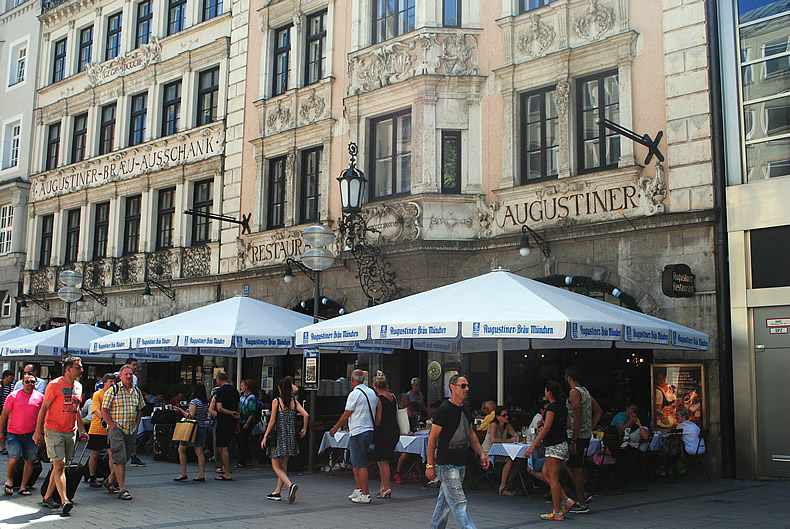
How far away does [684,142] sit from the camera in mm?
14727

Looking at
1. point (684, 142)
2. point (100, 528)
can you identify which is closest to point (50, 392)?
point (100, 528)

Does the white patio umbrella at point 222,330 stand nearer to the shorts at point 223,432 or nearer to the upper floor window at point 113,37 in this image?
the shorts at point 223,432

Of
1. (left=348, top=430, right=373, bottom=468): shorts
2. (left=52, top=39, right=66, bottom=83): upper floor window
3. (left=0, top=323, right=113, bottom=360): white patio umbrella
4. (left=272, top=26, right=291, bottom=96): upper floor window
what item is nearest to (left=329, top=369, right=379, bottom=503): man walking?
(left=348, top=430, right=373, bottom=468): shorts

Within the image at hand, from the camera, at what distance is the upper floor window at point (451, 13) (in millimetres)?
18375

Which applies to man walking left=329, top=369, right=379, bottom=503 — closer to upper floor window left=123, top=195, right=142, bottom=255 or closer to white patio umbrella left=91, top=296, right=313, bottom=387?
white patio umbrella left=91, top=296, right=313, bottom=387

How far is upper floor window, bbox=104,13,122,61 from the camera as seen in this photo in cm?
2842

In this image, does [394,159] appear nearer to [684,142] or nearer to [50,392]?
[684,142]

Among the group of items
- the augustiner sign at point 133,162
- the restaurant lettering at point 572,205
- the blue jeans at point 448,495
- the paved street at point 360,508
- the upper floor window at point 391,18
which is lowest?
the paved street at point 360,508

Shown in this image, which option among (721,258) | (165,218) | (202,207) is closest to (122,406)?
(721,258)

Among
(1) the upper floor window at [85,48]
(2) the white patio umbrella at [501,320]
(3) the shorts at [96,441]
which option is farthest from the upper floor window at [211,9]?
(3) the shorts at [96,441]

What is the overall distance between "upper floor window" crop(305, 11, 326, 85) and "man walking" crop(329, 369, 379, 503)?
1169cm

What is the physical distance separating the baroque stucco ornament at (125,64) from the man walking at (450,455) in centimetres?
2097

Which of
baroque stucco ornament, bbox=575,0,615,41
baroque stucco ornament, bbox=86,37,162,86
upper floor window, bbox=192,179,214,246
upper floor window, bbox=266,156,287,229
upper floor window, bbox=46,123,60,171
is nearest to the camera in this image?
baroque stucco ornament, bbox=575,0,615,41

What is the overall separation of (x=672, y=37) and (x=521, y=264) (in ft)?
16.4
